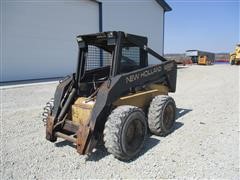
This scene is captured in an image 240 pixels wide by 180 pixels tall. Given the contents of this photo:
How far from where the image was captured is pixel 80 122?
4.04 m

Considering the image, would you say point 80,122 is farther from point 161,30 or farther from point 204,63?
point 204,63

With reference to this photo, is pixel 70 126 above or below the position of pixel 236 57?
below

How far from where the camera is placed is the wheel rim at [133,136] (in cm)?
351

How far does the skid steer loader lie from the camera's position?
11.4ft

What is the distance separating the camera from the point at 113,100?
3.72 m

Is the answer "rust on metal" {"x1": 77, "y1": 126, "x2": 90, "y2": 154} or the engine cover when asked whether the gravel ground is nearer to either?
"rust on metal" {"x1": 77, "y1": 126, "x2": 90, "y2": 154}

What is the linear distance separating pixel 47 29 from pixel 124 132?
1190cm

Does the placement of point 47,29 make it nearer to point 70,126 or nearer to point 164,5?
point 70,126

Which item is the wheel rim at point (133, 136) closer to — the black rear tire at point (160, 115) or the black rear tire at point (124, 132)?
the black rear tire at point (124, 132)

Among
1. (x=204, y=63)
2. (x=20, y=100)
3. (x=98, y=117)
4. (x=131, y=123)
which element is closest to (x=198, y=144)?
(x=131, y=123)

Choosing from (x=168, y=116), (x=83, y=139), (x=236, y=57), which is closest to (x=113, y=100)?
(x=83, y=139)

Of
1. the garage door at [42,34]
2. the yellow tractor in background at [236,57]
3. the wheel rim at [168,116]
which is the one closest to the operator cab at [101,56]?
the wheel rim at [168,116]

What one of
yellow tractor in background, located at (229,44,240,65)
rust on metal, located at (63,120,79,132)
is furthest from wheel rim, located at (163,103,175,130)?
yellow tractor in background, located at (229,44,240,65)

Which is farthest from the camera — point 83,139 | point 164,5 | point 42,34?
point 164,5
